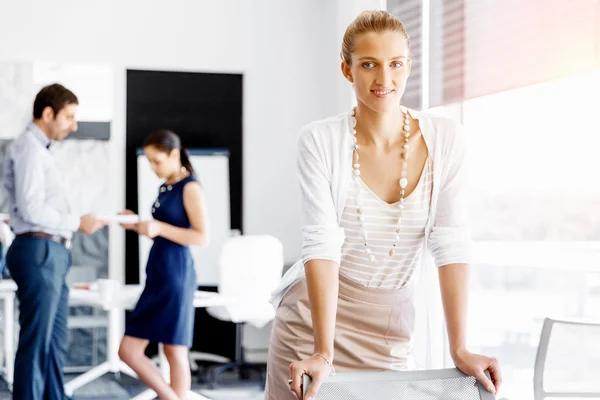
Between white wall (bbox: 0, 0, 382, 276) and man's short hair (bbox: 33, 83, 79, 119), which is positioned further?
white wall (bbox: 0, 0, 382, 276)

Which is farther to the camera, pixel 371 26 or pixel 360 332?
pixel 360 332

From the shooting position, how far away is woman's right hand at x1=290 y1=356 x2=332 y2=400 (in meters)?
1.22

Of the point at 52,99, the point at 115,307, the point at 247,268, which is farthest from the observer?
the point at 247,268

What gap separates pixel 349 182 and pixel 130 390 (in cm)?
408

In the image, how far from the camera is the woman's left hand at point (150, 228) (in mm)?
3949

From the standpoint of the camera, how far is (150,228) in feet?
13.0

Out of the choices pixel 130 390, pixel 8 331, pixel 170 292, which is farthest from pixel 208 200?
pixel 170 292

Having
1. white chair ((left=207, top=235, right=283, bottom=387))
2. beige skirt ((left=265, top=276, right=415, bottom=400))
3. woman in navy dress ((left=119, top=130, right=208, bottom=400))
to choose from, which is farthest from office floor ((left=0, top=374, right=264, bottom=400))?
beige skirt ((left=265, top=276, right=415, bottom=400))

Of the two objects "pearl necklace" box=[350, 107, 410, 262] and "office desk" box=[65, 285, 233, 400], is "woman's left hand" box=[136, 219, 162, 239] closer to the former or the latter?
"office desk" box=[65, 285, 233, 400]

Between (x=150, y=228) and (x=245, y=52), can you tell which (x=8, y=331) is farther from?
(x=245, y=52)

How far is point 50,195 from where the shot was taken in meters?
3.94

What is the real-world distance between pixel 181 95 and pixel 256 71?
0.63 meters

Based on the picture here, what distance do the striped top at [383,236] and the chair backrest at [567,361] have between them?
1384 millimetres

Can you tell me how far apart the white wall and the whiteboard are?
20 cm
